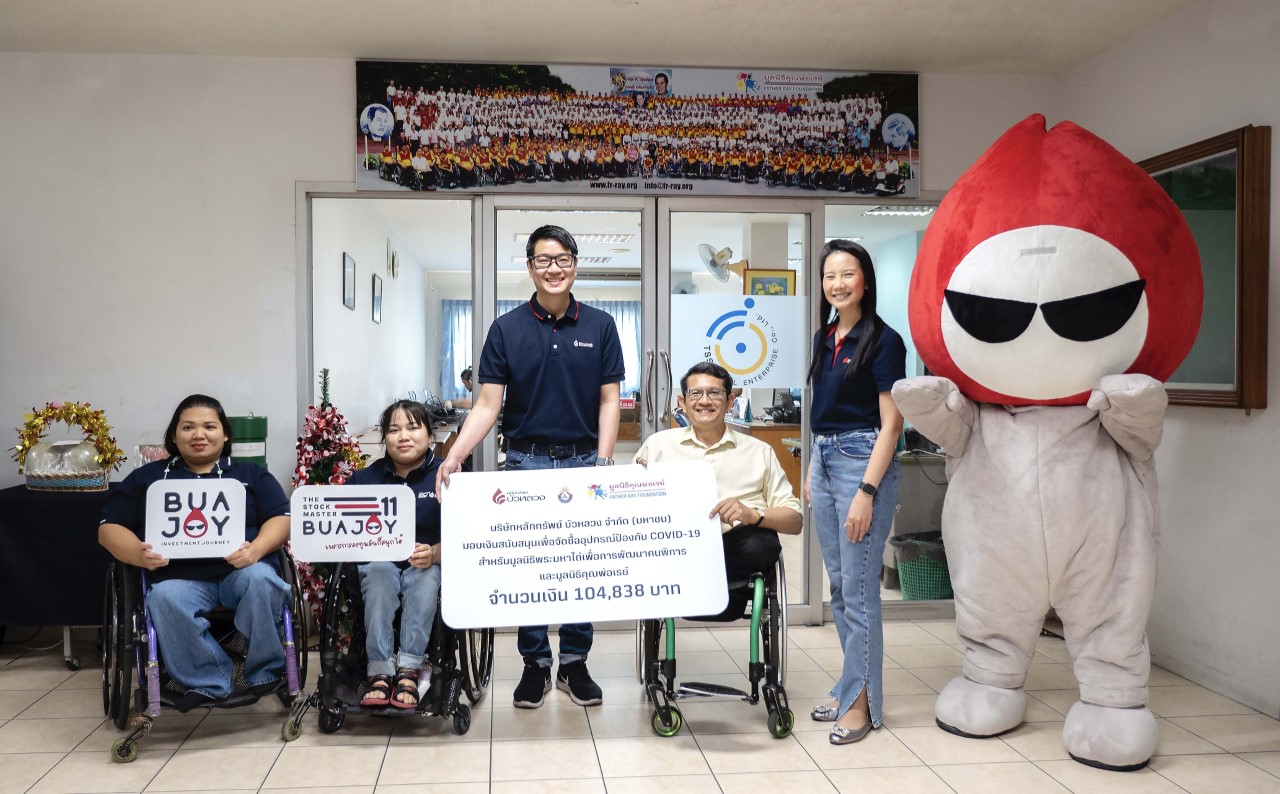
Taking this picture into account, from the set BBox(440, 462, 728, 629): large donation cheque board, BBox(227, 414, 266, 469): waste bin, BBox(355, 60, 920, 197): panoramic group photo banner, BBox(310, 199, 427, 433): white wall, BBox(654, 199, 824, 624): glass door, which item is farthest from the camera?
BBox(310, 199, 427, 433): white wall

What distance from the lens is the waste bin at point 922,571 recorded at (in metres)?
4.24

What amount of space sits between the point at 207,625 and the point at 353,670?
1.42 feet

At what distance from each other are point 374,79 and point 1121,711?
3.47 m

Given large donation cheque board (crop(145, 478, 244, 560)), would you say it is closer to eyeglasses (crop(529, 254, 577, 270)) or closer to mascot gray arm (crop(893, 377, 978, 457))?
eyeglasses (crop(529, 254, 577, 270))

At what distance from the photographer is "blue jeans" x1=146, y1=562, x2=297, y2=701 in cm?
259

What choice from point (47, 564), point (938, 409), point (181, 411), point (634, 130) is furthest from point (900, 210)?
point (47, 564)

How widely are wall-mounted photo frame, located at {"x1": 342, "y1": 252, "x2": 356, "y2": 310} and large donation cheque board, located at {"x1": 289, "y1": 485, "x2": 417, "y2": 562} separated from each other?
141 inches

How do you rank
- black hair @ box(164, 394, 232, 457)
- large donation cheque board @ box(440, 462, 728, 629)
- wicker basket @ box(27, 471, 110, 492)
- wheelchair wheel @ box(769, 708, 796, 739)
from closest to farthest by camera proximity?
large donation cheque board @ box(440, 462, 728, 629)
wheelchair wheel @ box(769, 708, 796, 739)
black hair @ box(164, 394, 232, 457)
wicker basket @ box(27, 471, 110, 492)

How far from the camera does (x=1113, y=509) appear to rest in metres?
2.54

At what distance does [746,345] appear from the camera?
13.4 feet

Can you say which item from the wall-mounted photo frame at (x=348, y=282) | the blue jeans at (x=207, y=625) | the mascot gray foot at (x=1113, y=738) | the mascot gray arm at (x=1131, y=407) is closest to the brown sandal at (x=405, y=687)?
the blue jeans at (x=207, y=625)

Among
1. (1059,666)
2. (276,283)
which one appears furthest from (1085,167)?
(276,283)

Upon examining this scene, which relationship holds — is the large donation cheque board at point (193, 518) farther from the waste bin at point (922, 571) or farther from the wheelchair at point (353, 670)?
the waste bin at point (922, 571)

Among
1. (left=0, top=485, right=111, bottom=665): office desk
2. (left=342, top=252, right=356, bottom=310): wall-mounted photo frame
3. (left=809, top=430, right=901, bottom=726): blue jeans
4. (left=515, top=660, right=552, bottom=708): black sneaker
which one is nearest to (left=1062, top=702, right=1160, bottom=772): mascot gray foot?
(left=809, top=430, right=901, bottom=726): blue jeans
